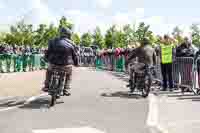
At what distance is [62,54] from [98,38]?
63477mm

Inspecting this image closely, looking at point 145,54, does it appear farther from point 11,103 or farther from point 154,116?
point 154,116

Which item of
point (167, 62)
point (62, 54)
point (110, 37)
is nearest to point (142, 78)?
point (167, 62)

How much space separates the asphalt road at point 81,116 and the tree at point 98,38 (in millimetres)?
60931

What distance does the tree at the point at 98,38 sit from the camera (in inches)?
2995

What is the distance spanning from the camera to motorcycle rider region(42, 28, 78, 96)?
1323 centimetres

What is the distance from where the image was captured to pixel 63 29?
13445mm

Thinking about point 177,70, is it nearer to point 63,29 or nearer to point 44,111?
point 63,29

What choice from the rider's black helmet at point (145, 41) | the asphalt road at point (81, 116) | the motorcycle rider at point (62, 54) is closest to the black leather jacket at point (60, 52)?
the motorcycle rider at point (62, 54)

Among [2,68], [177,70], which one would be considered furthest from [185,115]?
[2,68]

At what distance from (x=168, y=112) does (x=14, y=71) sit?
21729mm

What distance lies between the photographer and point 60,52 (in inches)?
521

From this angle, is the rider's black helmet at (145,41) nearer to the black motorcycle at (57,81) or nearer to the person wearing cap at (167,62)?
the person wearing cap at (167,62)

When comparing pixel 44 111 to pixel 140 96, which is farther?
pixel 140 96

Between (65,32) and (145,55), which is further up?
(65,32)
